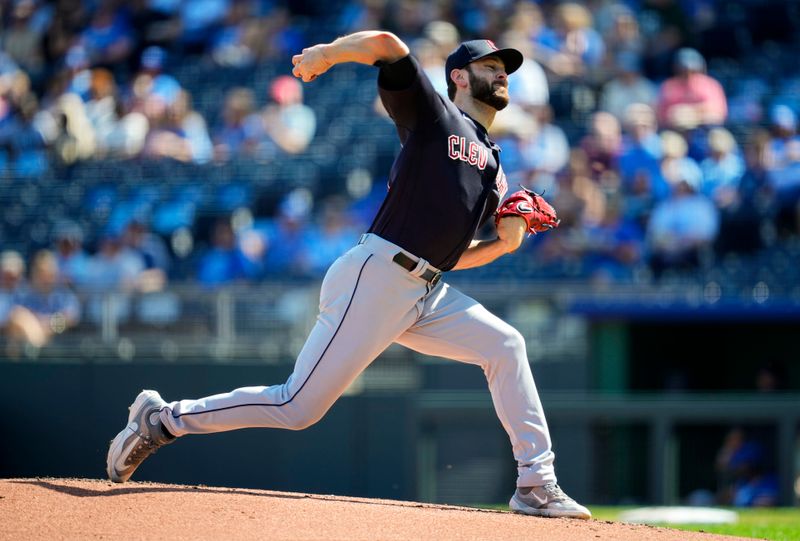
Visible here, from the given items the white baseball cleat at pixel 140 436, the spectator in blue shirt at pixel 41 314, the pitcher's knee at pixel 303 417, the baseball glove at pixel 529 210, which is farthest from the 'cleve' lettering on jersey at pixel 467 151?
the spectator in blue shirt at pixel 41 314

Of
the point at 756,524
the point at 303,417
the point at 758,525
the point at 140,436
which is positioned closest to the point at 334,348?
the point at 303,417

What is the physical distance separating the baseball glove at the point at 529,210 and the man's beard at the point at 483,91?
35 centimetres

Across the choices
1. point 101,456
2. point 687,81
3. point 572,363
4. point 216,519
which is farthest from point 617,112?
point 216,519

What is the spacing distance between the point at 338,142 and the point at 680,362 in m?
3.65

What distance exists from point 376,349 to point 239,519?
2.52 feet

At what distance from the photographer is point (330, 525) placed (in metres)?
4.22

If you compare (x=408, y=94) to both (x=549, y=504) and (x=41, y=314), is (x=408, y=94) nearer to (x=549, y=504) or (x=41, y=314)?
(x=549, y=504)

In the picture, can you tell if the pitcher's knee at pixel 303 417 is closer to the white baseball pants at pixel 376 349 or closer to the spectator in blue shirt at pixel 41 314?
the white baseball pants at pixel 376 349

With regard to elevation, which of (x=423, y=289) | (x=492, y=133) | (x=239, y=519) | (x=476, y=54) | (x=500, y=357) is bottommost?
(x=492, y=133)

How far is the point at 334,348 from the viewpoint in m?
4.46

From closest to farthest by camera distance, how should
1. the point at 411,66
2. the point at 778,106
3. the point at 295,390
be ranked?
the point at 411,66 → the point at 295,390 → the point at 778,106

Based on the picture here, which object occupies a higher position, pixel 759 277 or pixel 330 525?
pixel 330 525

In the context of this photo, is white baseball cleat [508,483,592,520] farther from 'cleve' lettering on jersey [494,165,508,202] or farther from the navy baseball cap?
the navy baseball cap

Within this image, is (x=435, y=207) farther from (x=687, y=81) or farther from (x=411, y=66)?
(x=687, y=81)
